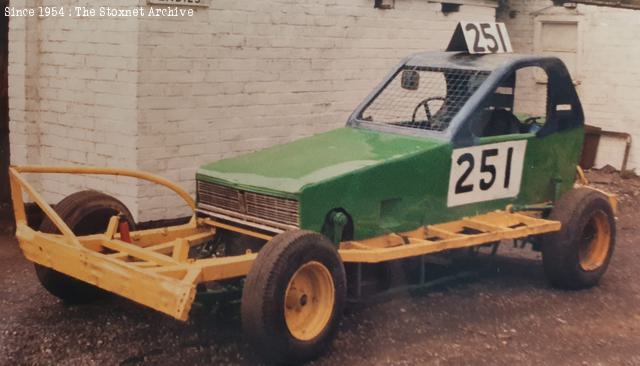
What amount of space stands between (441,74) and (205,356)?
3.06 meters

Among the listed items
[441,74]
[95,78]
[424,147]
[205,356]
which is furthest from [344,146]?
[95,78]

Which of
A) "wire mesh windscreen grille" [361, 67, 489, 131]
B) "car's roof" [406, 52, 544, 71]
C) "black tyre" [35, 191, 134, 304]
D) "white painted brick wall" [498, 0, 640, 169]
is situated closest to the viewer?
"black tyre" [35, 191, 134, 304]

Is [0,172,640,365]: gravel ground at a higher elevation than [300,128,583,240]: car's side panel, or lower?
lower

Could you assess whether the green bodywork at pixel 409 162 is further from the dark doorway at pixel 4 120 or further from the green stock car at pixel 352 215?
the dark doorway at pixel 4 120

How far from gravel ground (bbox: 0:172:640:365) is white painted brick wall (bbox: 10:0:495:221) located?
139cm

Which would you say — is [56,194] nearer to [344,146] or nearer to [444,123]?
[344,146]

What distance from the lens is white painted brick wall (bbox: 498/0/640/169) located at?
467 inches

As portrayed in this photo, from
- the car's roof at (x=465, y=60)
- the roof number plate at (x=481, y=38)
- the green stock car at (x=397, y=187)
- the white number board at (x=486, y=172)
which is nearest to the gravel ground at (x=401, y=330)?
the green stock car at (x=397, y=187)

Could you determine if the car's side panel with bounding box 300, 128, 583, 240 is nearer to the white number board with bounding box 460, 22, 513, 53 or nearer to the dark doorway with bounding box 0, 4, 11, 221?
the white number board with bounding box 460, 22, 513, 53

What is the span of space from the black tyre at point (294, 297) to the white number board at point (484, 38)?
2.47 meters

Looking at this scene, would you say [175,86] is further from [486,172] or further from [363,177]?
[486,172]

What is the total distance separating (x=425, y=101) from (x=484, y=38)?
2.19 ft

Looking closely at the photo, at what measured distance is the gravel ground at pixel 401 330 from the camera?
5.18 metres

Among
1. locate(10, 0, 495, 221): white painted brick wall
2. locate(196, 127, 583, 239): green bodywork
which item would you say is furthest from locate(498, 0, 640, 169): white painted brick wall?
locate(196, 127, 583, 239): green bodywork
